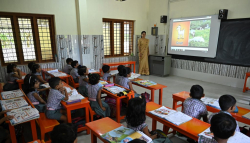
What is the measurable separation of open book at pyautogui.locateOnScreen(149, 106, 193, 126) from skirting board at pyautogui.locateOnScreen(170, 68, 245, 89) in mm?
4110

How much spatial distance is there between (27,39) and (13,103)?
326cm

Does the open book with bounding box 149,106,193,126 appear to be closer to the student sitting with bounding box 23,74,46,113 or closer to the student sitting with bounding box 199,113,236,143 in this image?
the student sitting with bounding box 199,113,236,143

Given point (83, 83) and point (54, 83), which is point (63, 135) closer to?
point (54, 83)

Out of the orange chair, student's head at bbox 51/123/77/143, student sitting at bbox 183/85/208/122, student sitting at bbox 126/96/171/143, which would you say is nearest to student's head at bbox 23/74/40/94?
the orange chair

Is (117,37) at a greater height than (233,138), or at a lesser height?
greater

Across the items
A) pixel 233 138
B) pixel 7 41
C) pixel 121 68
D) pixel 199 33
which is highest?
pixel 199 33

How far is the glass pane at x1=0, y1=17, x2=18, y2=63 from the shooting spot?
173 inches

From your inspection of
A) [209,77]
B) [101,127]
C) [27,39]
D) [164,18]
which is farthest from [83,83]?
[164,18]

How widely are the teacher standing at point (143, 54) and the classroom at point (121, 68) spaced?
4 cm

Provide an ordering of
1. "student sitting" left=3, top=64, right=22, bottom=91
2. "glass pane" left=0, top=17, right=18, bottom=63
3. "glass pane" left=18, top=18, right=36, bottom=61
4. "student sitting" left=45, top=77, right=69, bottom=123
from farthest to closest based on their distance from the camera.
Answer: "glass pane" left=18, top=18, right=36, bottom=61, "glass pane" left=0, top=17, right=18, bottom=63, "student sitting" left=3, top=64, right=22, bottom=91, "student sitting" left=45, top=77, right=69, bottom=123

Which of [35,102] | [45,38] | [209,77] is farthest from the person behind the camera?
[209,77]

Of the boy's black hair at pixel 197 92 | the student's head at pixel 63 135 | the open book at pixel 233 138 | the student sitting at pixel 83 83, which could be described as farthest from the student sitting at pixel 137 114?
the student sitting at pixel 83 83

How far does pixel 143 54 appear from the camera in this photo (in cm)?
664

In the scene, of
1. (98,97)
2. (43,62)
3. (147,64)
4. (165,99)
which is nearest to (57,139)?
(98,97)
